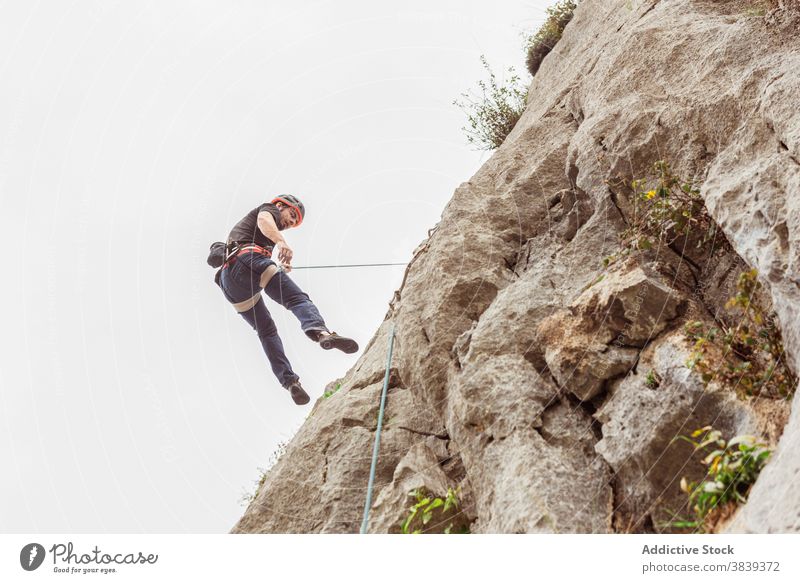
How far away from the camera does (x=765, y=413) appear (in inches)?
149

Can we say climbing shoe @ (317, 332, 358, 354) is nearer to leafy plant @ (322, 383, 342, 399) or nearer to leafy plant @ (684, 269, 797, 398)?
leafy plant @ (322, 383, 342, 399)

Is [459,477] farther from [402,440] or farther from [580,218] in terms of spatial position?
[580,218]

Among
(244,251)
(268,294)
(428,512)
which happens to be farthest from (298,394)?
(428,512)

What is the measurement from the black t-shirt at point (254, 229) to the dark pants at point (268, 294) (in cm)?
40

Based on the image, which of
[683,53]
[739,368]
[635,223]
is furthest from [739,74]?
[739,368]

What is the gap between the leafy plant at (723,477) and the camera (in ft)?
11.6

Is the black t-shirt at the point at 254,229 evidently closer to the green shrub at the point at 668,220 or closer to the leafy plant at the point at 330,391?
the leafy plant at the point at 330,391

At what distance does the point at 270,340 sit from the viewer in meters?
9.77

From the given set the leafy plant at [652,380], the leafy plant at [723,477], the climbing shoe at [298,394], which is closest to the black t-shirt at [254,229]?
the climbing shoe at [298,394]

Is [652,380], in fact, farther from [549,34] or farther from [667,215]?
[549,34]

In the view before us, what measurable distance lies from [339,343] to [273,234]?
2102 millimetres

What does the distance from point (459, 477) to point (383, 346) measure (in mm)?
2961

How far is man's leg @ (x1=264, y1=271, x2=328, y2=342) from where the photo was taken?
8703 mm

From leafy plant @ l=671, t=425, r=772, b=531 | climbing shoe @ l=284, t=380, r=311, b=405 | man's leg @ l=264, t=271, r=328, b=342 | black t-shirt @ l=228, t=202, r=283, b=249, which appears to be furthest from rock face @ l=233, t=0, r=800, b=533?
black t-shirt @ l=228, t=202, r=283, b=249
